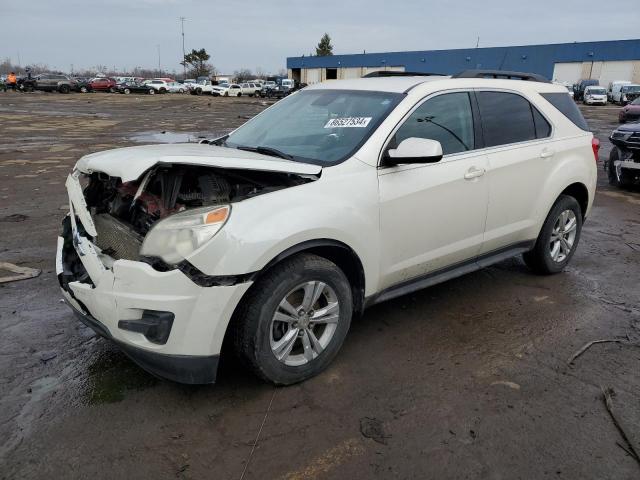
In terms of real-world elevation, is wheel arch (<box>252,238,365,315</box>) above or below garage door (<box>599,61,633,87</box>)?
below

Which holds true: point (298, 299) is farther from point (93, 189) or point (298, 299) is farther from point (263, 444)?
point (93, 189)

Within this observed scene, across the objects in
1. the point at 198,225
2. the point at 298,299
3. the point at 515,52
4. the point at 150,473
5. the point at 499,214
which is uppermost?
the point at 515,52

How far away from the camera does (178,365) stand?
2701 millimetres

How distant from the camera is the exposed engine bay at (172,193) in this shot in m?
3.06

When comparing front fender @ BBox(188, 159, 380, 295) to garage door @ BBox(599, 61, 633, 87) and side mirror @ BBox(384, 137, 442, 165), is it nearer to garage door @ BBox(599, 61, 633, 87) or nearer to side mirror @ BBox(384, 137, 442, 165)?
side mirror @ BBox(384, 137, 442, 165)

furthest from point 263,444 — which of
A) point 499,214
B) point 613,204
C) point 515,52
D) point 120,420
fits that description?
point 515,52

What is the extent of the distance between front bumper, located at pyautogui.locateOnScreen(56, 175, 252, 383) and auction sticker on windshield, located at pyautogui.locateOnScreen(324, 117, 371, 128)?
4.75 feet

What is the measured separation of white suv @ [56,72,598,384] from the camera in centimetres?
269

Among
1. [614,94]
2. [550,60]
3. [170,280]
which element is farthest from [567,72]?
[170,280]

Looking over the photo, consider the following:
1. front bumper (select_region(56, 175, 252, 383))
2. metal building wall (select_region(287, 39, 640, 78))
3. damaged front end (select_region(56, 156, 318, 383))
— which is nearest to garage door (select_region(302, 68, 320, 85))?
metal building wall (select_region(287, 39, 640, 78))

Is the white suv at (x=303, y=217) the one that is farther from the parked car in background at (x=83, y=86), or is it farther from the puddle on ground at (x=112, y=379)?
the parked car in background at (x=83, y=86)

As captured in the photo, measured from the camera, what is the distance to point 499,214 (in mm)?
4164

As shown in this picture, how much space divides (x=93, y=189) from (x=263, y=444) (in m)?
2.11

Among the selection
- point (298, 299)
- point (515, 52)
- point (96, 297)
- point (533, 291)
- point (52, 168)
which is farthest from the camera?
point (515, 52)
